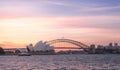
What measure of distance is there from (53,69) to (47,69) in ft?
4.53

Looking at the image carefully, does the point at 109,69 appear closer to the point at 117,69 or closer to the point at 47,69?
the point at 117,69

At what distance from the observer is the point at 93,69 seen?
247 ft

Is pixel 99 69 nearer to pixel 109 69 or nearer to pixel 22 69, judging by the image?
pixel 109 69

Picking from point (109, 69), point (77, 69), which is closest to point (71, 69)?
point (77, 69)

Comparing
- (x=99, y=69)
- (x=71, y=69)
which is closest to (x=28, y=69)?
(x=71, y=69)

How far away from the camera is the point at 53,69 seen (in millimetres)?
76375

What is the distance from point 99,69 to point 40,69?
34.9 feet

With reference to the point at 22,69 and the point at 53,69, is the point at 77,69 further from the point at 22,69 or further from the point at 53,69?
the point at 22,69

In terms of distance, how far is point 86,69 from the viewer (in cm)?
7556

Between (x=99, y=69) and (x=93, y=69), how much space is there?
49.7 inches

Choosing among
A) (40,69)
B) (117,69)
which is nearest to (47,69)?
(40,69)

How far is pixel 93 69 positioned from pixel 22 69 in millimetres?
12967

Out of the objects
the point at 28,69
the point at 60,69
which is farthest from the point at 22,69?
the point at 60,69

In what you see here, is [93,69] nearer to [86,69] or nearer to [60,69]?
[86,69]
